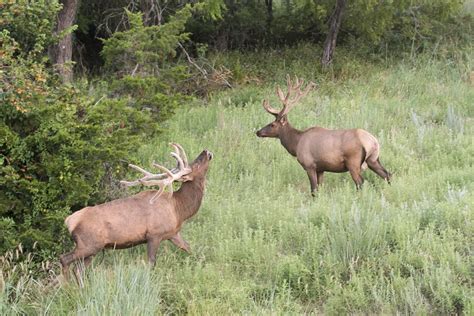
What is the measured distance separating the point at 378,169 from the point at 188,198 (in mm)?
3197

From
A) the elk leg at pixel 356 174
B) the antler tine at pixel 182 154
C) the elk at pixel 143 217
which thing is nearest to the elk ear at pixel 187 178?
the elk at pixel 143 217

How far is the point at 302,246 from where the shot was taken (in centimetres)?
704

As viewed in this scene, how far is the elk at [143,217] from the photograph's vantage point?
20.7 feet

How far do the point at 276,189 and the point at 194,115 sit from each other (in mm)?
3862

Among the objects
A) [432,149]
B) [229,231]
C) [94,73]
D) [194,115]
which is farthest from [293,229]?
[94,73]

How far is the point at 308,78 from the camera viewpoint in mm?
15242

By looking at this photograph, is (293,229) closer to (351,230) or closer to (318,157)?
(351,230)

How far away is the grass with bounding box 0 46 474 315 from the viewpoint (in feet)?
19.4

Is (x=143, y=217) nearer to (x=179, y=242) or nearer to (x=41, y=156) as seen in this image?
(x=179, y=242)

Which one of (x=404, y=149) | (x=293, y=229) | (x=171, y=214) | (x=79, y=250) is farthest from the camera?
(x=404, y=149)

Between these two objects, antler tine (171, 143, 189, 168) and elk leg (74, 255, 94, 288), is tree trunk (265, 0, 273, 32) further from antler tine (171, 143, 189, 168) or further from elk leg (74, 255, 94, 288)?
elk leg (74, 255, 94, 288)

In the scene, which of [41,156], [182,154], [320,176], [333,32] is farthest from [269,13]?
[41,156]

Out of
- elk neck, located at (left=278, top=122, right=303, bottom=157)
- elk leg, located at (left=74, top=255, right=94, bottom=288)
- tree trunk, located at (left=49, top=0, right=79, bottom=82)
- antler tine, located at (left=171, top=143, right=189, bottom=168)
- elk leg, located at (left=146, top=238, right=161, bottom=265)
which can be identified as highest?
tree trunk, located at (left=49, top=0, right=79, bottom=82)

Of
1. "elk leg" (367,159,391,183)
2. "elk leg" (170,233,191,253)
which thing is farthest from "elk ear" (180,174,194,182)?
"elk leg" (367,159,391,183)
